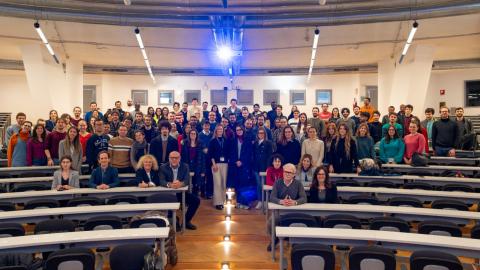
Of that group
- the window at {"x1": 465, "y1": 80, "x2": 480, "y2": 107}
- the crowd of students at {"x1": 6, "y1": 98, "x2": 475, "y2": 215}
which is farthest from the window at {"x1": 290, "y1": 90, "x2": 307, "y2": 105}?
the crowd of students at {"x1": 6, "y1": 98, "x2": 475, "y2": 215}

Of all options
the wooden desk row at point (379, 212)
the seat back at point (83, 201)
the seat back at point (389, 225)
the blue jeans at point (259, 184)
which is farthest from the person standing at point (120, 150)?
the seat back at point (389, 225)

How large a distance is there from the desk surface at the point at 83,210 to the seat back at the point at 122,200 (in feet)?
0.93

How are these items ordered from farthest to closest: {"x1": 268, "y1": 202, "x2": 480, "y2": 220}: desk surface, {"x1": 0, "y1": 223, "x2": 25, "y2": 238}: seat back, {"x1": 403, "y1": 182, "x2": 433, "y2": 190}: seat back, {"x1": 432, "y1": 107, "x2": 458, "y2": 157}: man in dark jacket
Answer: {"x1": 432, "y1": 107, "x2": 458, "y2": 157}: man in dark jacket < {"x1": 403, "y1": 182, "x2": 433, "y2": 190}: seat back < {"x1": 268, "y1": 202, "x2": 480, "y2": 220}: desk surface < {"x1": 0, "y1": 223, "x2": 25, "y2": 238}: seat back

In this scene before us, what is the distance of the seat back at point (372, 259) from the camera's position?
10.7 feet

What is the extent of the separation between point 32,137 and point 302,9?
19.8 feet

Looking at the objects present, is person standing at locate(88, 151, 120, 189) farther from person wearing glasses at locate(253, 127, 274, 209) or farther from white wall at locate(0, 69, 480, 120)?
white wall at locate(0, 69, 480, 120)

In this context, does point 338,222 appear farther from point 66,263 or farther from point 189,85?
point 189,85

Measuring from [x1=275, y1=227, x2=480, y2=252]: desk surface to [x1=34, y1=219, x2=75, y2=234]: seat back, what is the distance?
7.18 ft

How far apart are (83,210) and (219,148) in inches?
121

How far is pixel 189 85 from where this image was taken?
1650 centimetres

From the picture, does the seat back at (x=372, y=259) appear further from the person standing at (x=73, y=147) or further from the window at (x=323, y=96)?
the window at (x=323, y=96)

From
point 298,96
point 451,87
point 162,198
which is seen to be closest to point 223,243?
point 162,198

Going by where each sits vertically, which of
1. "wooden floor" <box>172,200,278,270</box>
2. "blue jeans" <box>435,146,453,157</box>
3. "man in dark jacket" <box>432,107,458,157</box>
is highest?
"man in dark jacket" <box>432,107,458,157</box>

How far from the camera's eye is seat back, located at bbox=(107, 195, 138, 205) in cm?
518
